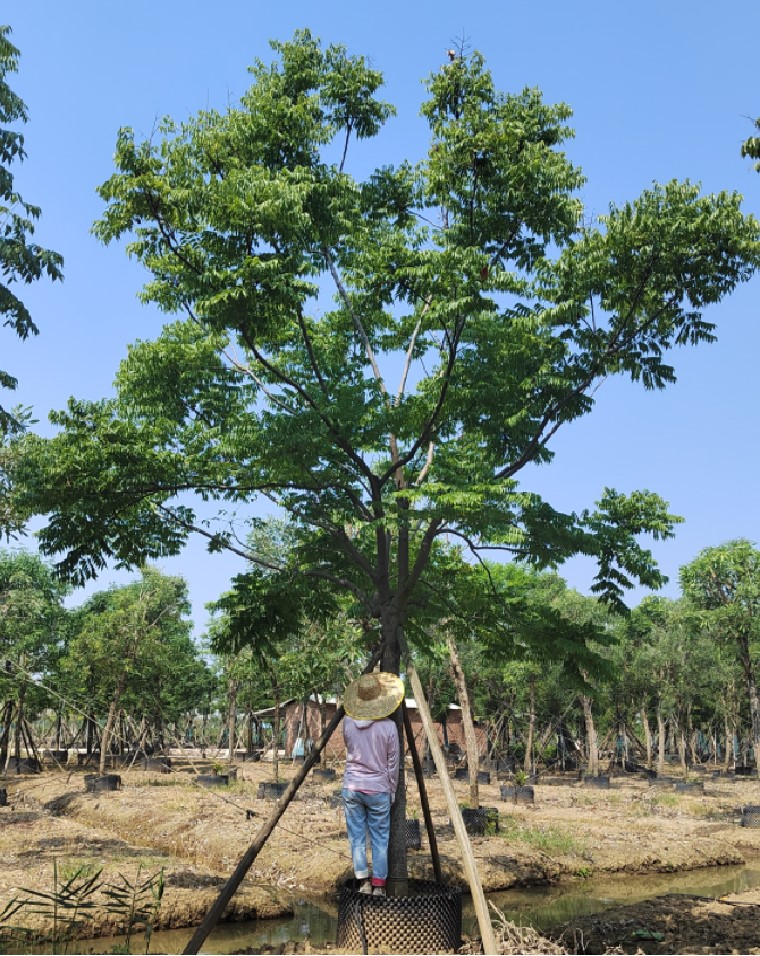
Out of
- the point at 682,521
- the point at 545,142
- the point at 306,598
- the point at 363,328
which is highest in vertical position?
the point at 545,142

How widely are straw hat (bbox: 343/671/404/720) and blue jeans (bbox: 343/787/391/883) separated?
31.0 inches

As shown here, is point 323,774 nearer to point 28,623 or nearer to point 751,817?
point 28,623

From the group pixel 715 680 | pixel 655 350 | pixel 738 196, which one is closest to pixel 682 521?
pixel 655 350

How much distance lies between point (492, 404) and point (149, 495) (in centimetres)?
487

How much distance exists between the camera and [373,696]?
9000 millimetres

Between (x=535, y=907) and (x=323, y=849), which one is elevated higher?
(x=323, y=849)

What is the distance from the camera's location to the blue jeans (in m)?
8.55

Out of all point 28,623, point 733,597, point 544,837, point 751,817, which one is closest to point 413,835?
point 544,837

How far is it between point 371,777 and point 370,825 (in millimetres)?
495

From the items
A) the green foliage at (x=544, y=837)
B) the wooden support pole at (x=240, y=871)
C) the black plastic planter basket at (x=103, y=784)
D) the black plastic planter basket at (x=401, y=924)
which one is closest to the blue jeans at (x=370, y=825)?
the black plastic planter basket at (x=401, y=924)

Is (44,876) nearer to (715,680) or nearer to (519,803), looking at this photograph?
(519,803)

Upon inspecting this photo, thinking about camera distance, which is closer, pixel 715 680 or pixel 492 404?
pixel 492 404

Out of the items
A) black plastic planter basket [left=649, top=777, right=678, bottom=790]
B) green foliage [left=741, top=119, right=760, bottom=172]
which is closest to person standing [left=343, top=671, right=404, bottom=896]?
green foliage [left=741, top=119, right=760, bottom=172]

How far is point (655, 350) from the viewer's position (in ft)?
Result: 35.1
